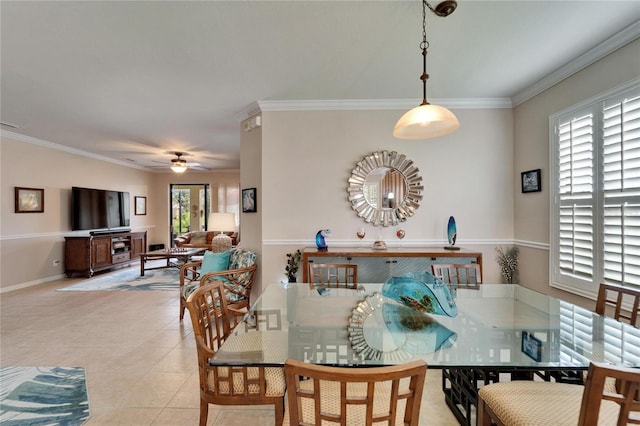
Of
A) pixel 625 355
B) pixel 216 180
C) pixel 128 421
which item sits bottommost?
pixel 128 421

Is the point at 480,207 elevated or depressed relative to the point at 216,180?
depressed

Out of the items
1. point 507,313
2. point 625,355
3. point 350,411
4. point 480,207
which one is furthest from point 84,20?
point 480,207

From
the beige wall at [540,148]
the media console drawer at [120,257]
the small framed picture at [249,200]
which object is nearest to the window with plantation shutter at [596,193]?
the beige wall at [540,148]

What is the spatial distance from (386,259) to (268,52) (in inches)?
94.2

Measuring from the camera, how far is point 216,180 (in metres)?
8.74

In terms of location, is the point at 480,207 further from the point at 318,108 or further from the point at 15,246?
the point at 15,246

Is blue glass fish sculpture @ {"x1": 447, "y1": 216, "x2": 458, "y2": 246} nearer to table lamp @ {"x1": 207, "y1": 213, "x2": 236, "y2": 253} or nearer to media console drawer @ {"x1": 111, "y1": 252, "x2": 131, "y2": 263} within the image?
table lamp @ {"x1": 207, "y1": 213, "x2": 236, "y2": 253}

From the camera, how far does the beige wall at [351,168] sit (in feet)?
11.8

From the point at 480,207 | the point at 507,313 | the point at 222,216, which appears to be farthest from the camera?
the point at 222,216

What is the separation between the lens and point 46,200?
539cm

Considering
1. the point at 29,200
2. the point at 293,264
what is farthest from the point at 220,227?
the point at 29,200

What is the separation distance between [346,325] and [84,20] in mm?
2813

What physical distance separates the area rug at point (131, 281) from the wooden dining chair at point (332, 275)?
341 cm

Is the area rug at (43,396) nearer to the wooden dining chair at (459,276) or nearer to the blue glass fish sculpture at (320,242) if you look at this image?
the blue glass fish sculpture at (320,242)
